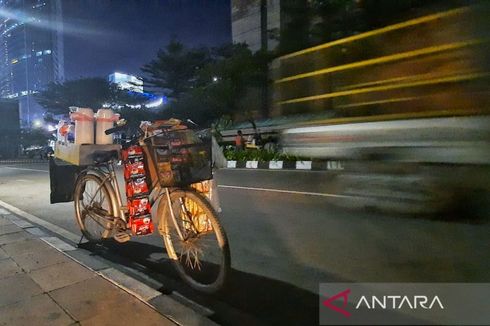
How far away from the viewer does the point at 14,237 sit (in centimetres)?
529

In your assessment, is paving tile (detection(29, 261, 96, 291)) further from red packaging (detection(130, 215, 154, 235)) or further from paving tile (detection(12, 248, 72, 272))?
red packaging (detection(130, 215, 154, 235))

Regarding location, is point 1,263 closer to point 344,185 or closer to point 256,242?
point 256,242

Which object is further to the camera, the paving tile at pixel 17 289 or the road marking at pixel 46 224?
the road marking at pixel 46 224

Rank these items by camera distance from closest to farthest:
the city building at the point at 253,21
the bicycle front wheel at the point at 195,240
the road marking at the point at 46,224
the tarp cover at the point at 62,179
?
the bicycle front wheel at the point at 195,240, the tarp cover at the point at 62,179, the road marking at the point at 46,224, the city building at the point at 253,21

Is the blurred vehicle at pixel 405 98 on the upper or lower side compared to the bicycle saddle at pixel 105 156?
upper

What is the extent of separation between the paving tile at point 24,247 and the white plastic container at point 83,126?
1.41m

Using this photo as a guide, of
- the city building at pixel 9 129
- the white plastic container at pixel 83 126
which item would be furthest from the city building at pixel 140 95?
the white plastic container at pixel 83 126

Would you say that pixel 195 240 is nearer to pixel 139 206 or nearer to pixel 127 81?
pixel 139 206

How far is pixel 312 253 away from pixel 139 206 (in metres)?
1.79

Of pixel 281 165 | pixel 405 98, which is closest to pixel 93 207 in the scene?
pixel 405 98

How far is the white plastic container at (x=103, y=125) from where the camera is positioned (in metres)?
4.36

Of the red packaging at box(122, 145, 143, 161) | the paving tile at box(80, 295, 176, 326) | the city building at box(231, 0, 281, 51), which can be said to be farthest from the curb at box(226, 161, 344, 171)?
the city building at box(231, 0, 281, 51)

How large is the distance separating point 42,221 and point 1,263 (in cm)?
264

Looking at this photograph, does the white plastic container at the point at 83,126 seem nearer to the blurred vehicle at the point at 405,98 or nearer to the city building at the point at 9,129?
the blurred vehicle at the point at 405,98
